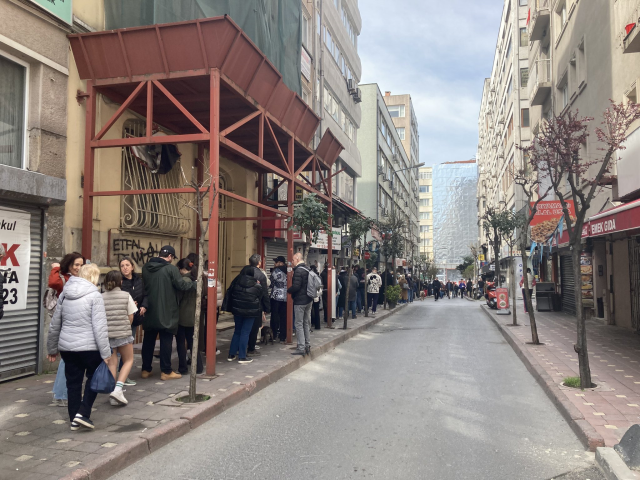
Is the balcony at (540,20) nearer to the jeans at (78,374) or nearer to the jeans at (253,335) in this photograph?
the jeans at (253,335)

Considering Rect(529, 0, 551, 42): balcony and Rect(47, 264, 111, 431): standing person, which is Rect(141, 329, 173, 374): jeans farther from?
Rect(529, 0, 551, 42): balcony

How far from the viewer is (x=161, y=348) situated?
25.2 feet

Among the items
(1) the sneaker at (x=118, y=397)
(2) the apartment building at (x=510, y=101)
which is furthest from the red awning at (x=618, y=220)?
(2) the apartment building at (x=510, y=101)

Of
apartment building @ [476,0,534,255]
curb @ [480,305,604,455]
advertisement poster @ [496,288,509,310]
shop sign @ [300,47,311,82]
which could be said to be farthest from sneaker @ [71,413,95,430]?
apartment building @ [476,0,534,255]

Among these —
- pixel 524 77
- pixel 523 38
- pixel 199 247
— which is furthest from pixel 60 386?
pixel 523 38

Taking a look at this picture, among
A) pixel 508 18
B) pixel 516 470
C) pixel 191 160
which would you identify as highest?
pixel 508 18

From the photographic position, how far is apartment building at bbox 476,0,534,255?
36.8m

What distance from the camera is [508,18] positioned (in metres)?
43.3

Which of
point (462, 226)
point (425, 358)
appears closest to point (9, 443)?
point (425, 358)

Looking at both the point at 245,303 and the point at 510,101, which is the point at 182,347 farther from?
the point at 510,101

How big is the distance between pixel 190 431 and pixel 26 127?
5.26 meters

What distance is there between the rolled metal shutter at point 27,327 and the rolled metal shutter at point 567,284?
1852cm

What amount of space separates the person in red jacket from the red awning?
791cm

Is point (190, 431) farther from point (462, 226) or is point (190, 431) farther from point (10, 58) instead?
point (462, 226)
